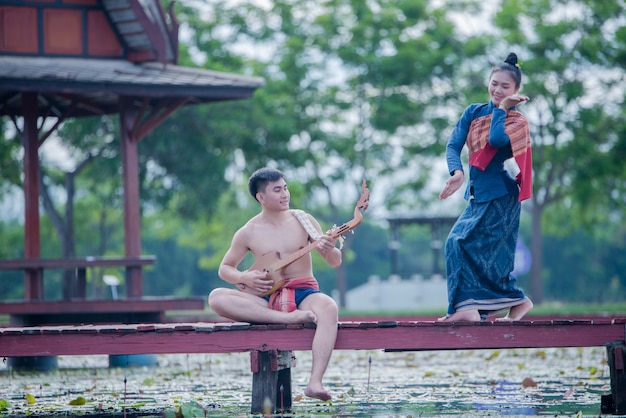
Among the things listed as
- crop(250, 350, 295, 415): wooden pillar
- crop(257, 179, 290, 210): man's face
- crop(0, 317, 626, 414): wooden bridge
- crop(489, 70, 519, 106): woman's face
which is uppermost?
crop(489, 70, 519, 106): woman's face

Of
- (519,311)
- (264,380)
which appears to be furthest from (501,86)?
(264,380)

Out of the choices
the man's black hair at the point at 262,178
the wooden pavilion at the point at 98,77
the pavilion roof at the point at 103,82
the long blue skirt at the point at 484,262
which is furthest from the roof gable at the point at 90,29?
the long blue skirt at the point at 484,262

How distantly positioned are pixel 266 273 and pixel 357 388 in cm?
218

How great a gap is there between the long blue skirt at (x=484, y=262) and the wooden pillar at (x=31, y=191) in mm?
8396

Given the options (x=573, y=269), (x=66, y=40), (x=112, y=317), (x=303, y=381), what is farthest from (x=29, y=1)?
(x=573, y=269)

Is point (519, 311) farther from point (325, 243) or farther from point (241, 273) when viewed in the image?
point (241, 273)

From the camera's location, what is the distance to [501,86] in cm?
709

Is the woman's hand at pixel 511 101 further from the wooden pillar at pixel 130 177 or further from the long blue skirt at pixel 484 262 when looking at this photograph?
the wooden pillar at pixel 130 177

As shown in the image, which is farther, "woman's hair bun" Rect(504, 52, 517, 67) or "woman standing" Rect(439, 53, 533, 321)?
"woman's hair bun" Rect(504, 52, 517, 67)

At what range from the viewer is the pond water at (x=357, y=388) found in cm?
687

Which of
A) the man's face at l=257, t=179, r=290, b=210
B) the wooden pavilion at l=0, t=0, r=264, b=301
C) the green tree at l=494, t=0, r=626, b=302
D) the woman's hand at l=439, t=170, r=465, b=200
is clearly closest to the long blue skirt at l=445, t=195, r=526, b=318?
the woman's hand at l=439, t=170, r=465, b=200

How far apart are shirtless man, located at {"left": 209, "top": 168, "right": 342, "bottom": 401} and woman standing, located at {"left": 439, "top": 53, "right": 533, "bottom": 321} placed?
821mm

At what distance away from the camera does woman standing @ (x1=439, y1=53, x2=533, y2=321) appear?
6938mm

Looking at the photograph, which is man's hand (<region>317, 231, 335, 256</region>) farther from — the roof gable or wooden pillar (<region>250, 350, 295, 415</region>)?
the roof gable
